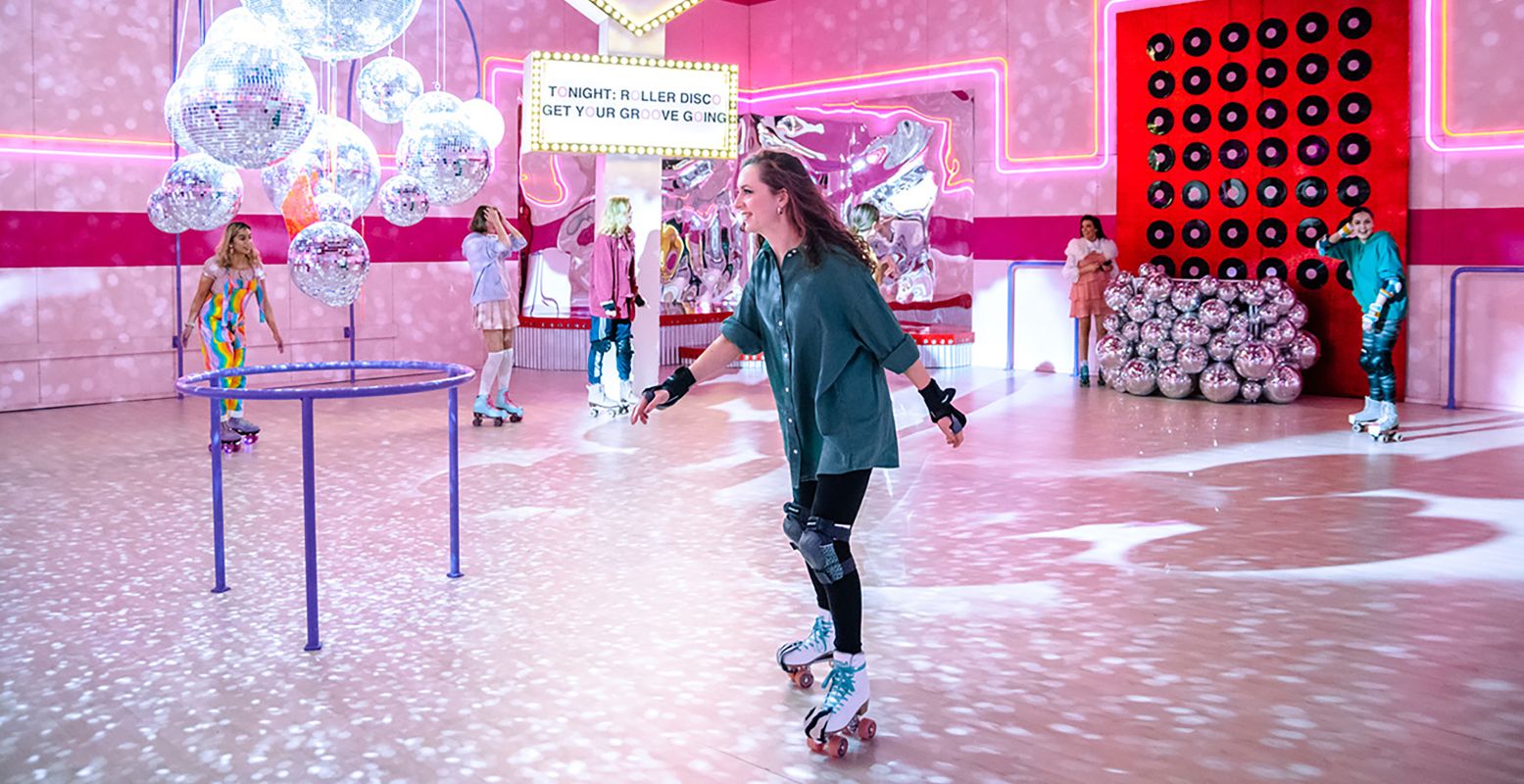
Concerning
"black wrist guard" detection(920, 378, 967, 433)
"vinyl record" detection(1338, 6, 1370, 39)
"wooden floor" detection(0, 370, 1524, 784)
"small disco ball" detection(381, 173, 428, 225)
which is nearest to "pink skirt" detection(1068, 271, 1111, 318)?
"vinyl record" detection(1338, 6, 1370, 39)

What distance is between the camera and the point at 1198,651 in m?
4.47

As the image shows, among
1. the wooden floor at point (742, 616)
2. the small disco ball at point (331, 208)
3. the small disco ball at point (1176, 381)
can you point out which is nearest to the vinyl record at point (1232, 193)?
Answer: the small disco ball at point (1176, 381)

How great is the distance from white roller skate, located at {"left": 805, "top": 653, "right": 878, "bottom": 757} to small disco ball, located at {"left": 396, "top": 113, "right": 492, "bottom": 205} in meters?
3.82

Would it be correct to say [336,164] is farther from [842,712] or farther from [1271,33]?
[1271,33]

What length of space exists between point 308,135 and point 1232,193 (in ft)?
30.6

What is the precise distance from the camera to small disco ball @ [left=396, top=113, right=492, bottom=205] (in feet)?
21.5

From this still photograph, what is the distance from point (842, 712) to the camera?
3.61m

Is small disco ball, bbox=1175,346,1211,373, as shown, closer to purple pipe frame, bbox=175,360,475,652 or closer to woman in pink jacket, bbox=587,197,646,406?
woman in pink jacket, bbox=587,197,646,406

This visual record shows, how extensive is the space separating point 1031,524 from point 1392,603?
180cm

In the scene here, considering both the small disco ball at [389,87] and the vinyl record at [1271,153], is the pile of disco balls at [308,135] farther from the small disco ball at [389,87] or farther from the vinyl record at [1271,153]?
the vinyl record at [1271,153]

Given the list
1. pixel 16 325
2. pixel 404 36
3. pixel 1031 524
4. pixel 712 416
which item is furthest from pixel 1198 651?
pixel 404 36

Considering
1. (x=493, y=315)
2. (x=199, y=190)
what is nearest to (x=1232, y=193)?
(x=493, y=315)

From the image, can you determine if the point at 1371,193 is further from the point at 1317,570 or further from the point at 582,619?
the point at 582,619

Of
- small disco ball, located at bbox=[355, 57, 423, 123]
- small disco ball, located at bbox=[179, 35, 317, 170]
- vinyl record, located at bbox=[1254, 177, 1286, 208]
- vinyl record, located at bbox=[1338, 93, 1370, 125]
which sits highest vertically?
vinyl record, located at bbox=[1338, 93, 1370, 125]
